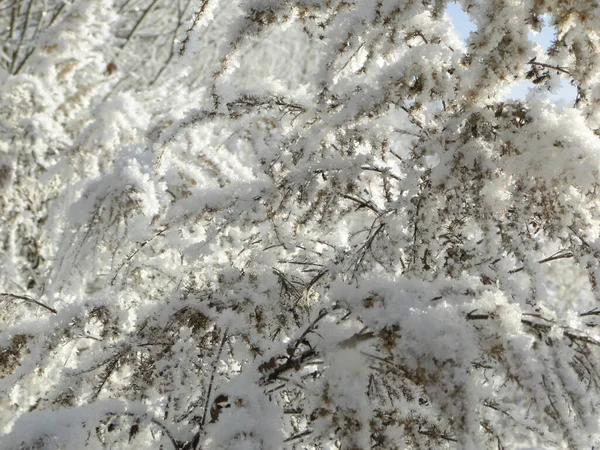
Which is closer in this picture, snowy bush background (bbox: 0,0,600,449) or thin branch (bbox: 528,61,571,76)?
snowy bush background (bbox: 0,0,600,449)

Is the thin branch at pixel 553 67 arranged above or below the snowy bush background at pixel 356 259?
above

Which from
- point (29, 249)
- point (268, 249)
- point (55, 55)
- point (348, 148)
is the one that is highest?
point (55, 55)

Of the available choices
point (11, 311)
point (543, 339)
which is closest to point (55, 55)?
point (11, 311)

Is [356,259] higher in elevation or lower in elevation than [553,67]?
lower

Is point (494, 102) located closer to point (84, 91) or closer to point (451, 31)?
point (451, 31)

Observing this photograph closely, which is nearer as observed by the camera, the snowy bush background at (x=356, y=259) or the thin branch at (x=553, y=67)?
the snowy bush background at (x=356, y=259)

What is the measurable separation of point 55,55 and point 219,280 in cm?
192

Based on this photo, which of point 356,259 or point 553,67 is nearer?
point 553,67

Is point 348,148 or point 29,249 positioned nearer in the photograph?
point 348,148

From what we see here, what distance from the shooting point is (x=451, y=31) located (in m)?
1.88

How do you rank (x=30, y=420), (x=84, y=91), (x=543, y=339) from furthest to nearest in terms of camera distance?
(x=84, y=91) < (x=30, y=420) < (x=543, y=339)

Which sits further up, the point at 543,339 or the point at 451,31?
the point at 451,31

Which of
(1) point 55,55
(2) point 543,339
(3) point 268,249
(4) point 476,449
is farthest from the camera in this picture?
(1) point 55,55

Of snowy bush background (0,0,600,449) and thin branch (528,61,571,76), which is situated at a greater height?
thin branch (528,61,571,76)
